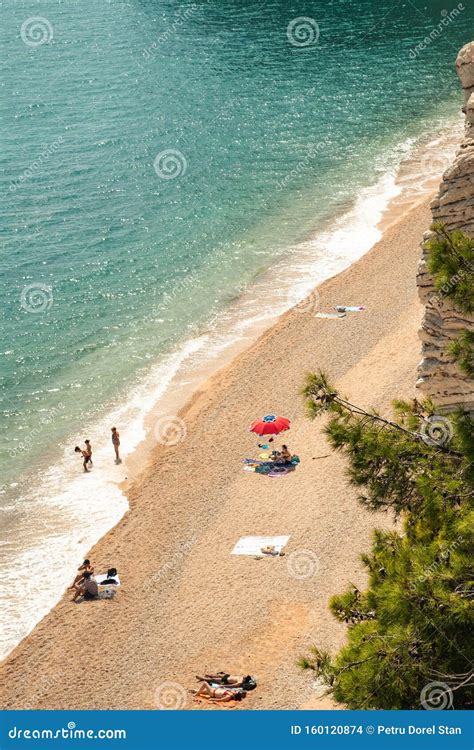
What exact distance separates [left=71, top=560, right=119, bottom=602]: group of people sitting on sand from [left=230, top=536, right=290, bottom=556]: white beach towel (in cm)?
324

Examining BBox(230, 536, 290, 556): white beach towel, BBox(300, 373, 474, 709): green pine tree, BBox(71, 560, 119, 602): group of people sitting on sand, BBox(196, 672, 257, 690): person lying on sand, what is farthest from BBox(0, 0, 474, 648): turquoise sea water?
BBox(300, 373, 474, 709): green pine tree

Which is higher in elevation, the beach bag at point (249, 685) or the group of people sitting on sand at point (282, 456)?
the group of people sitting on sand at point (282, 456)

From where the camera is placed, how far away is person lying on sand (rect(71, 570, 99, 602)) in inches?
1132

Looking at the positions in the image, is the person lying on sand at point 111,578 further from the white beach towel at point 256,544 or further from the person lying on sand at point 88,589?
the white beach towel at point 256,544

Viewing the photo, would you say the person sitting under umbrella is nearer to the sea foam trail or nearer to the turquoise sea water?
the sea foam trail

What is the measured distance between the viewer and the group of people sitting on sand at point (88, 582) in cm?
2878

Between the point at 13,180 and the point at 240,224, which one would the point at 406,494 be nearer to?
the point at 240,224

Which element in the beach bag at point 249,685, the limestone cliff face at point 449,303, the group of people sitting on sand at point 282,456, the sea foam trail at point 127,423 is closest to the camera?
the limestone cliff face at point 449,303

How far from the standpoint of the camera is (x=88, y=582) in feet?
94.2

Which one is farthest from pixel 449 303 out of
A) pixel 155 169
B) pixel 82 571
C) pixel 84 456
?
pixel 155 169

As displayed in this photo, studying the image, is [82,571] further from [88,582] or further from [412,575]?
[412,575]

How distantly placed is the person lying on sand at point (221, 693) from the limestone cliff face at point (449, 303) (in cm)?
749

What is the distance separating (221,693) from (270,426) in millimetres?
11668

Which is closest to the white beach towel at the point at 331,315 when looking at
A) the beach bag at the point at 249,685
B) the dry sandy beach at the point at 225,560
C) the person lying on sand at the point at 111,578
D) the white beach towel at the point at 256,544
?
the dry sandy beach at the point at 225,560
